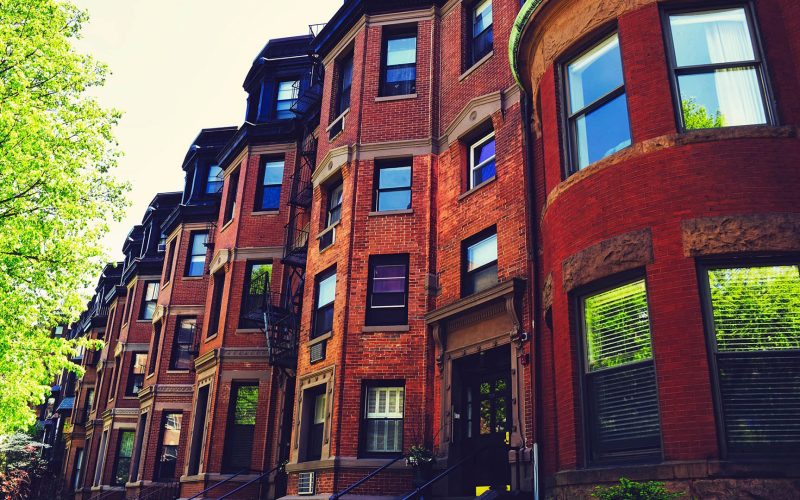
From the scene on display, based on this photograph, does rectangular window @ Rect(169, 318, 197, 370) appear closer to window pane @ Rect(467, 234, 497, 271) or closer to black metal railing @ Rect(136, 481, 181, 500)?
black metal railing @ Rect(136, 481, 181, 500)

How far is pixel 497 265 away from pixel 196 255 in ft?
60.9

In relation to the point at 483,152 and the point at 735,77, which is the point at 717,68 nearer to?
the point at 735,77

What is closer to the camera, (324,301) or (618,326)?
(618,326)

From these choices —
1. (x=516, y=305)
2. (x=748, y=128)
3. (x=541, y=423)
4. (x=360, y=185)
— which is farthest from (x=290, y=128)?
(x=748, y=128)

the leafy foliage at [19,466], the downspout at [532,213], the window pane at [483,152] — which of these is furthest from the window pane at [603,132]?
the leafy foliage at [19,466]

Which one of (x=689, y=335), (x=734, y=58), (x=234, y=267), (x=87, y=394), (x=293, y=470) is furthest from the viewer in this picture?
(x=87, y=394)

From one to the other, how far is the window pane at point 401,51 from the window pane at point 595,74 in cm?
836

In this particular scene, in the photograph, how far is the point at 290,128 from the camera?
77.4 feet

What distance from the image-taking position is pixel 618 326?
8812 millimetres

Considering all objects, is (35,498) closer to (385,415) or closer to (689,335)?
(385,415)

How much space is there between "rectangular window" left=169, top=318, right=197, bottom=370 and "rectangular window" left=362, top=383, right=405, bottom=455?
13.5m

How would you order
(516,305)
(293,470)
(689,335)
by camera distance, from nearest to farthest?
(689,335)
(516,305)
(293,470)

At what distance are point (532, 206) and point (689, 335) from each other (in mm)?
5545

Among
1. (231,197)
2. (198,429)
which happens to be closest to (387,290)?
(198,429)
